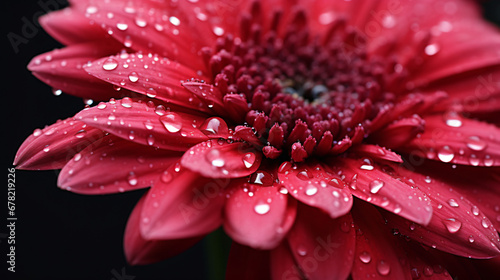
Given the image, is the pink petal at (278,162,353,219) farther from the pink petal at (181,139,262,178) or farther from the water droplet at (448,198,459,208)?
the water droplet at (448,198,459,208)

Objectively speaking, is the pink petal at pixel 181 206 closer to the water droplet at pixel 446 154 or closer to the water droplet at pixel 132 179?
the water droplet at pixel 132 179

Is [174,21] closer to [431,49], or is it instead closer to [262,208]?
[262,208]

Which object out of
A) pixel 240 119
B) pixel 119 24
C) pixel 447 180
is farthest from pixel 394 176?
pixel 119 24

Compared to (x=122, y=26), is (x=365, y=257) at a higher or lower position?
lower

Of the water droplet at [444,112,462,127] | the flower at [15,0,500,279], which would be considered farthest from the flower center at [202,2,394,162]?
the water droplet at [444,112,462,127]

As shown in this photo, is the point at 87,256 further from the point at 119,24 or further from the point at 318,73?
the point at 318,73

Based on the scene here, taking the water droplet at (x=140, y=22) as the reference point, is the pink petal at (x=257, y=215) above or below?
below

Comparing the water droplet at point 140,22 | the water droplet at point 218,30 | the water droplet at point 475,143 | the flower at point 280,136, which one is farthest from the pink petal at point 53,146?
the water droplet at point 475,143

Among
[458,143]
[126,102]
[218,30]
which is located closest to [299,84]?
[218,30]
